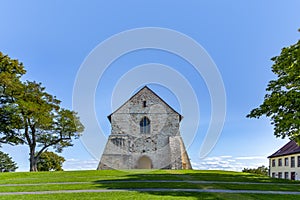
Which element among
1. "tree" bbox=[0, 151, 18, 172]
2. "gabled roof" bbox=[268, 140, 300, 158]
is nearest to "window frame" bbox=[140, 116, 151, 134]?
"gabled roof" bbox=[268, 140, 300, 158]

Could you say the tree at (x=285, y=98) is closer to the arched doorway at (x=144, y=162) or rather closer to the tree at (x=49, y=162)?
the arched doorway at (x=144, y=162)

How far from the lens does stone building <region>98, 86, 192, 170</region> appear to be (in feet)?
93.7

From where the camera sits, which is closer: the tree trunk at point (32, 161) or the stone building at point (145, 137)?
the tree trunk at point (32, 161)

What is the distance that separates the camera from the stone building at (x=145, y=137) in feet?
93.7

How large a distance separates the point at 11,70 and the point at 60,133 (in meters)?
8.51

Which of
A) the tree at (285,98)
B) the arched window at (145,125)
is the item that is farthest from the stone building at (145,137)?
the tree at (285,98)

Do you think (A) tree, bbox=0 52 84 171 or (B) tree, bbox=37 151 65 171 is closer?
(A) tree, bbox=0 52 84 171

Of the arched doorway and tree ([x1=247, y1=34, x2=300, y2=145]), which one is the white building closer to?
the arched doorway

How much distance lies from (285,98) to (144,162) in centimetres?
1814

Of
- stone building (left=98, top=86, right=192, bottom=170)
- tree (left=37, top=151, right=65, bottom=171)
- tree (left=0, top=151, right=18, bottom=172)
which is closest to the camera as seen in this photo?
stone building (left=98, top=86, right=192, bottom=170)

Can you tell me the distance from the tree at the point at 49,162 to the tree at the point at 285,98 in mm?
38409

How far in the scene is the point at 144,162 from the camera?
30.1 meters

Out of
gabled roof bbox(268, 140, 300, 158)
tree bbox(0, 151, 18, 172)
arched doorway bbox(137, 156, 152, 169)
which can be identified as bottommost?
tree bbox(0, 151, 18, 172)

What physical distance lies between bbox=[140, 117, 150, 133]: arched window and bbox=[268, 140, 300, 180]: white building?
1968 centimetres
